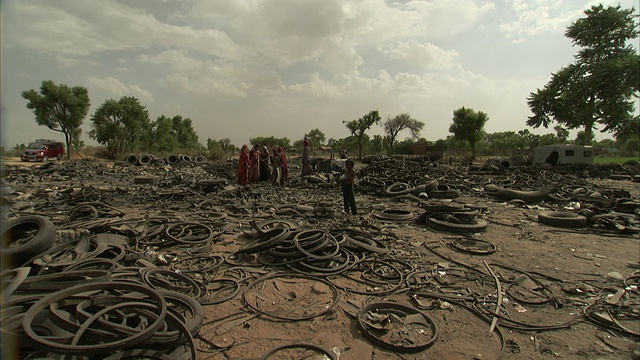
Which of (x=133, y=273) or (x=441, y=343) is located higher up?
(x=133, y=273)

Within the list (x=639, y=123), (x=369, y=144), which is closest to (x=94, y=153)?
(x=369, y=144)

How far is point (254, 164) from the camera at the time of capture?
626 inches

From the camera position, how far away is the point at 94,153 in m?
43.0

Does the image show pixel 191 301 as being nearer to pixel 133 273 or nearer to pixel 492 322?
pixel 133 273

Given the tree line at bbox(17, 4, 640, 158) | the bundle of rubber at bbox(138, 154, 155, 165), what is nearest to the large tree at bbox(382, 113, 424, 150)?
the tree line at bbox(17, 4, 640, 158)

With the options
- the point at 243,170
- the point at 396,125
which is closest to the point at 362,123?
the point at 396,125

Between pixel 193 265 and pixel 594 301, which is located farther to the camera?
pixel 193 265

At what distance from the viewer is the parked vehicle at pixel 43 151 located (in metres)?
27.9

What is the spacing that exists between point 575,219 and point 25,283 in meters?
10.7

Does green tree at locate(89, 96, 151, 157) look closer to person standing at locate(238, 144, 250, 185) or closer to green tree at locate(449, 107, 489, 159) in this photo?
person standing at locate(238, 144, 250, 185)

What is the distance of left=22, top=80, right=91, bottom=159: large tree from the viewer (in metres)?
35.2

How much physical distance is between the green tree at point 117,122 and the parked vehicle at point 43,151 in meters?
10.1

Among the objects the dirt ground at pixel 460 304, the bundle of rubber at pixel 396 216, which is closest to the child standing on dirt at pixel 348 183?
the bundle of rubber at pixel 396 216

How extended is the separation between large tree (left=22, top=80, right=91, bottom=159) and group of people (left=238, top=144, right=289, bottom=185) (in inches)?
1209
